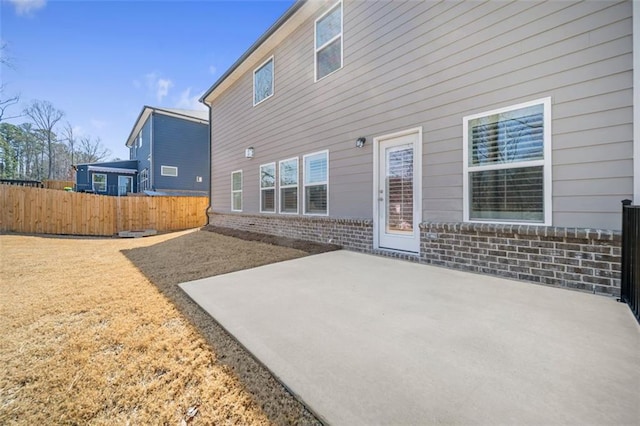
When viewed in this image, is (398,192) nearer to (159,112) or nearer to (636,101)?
(636,101)

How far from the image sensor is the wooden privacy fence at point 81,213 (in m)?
8.71

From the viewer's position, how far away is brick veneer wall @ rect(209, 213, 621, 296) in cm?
266

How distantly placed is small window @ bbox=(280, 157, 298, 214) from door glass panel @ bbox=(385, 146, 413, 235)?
8.75 ft

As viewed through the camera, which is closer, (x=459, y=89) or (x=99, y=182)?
(x=459, y=89)

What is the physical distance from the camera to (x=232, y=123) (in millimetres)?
9570

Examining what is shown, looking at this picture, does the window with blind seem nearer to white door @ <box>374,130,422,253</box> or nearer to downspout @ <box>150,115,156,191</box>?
white door @ <box>374,130,422,253</box>

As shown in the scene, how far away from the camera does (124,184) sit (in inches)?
779

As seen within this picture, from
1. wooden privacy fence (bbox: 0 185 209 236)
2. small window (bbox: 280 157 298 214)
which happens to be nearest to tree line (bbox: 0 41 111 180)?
wooden privacy fence (bbox: 0 185 209 236)

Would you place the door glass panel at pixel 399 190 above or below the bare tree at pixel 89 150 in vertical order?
below

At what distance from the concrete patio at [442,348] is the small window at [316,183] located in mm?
3090

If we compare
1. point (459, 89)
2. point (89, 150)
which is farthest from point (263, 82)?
point (89, 150)

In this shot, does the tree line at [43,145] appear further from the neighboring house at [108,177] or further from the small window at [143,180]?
the small window at [143,180]

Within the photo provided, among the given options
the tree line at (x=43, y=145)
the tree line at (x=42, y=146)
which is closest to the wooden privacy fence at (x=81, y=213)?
the tree line at (x=42, y=146)

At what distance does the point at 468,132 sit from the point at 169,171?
17165 millimetres
